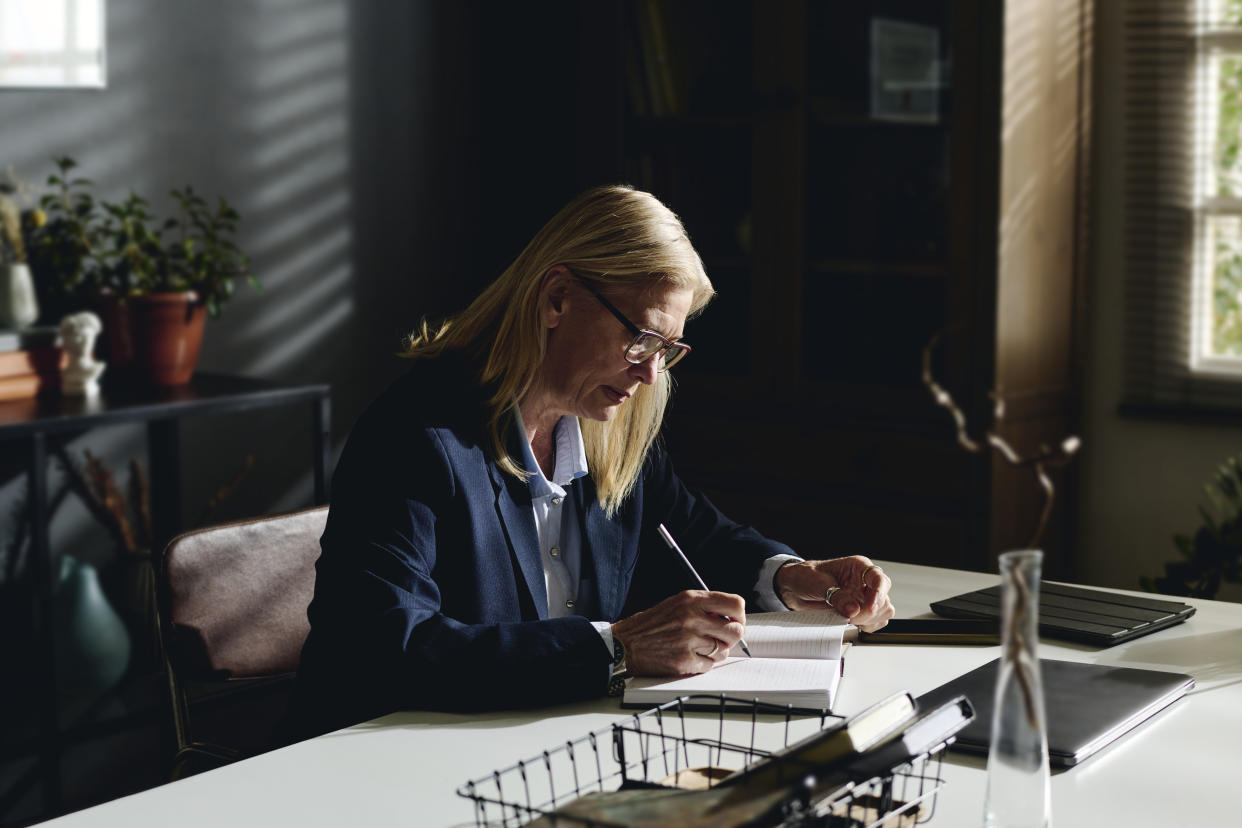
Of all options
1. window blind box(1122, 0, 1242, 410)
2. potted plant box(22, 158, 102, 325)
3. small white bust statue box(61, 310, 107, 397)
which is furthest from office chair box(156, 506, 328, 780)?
window blind box(1122, 0, 1242, 410)

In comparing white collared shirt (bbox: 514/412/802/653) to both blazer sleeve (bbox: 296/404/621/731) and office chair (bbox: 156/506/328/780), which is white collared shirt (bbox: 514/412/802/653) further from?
office chair (bbox: 156/506/328/780)

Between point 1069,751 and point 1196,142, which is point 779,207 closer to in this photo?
point 1196,142

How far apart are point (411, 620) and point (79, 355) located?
5.67 feet

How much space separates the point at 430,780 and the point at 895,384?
7.32ft

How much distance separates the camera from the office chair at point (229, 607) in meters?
1.73

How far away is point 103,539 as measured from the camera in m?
3.27

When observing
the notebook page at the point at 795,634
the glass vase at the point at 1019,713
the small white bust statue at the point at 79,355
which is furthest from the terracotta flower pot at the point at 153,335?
the glass vase at the point at 1019,713

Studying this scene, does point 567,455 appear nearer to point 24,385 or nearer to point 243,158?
point 24,385

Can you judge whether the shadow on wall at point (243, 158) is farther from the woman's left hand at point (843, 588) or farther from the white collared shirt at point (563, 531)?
the woman's left hand at point (843, 588)

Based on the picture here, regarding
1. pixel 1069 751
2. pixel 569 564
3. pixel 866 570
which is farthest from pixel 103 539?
pixel 1069 751

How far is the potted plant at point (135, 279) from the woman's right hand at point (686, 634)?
74.8 inches

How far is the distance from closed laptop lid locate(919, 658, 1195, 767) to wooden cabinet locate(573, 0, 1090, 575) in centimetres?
156

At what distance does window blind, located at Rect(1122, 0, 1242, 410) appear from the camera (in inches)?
123

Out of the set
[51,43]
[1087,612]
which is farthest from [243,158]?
[1087,612]
